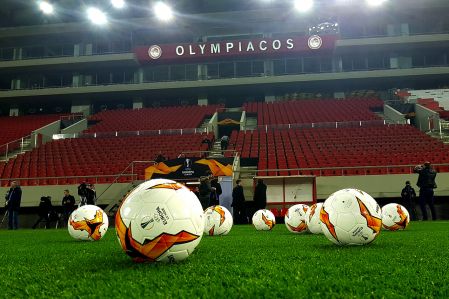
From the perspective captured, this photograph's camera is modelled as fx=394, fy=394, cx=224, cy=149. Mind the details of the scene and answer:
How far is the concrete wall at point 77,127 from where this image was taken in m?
29.5

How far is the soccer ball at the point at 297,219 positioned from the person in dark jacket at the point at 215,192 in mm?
5009

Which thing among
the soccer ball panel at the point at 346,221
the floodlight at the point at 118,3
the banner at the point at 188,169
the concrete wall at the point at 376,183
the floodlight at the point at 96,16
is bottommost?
the soccer ball panel at the point at 346,221

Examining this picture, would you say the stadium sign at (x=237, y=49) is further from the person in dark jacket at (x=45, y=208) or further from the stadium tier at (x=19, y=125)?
the person in dark jacket at (x=45, y=208)

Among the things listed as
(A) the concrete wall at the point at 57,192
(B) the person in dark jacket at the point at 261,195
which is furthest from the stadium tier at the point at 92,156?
(B) the person in dark jacket at the point at 261,195

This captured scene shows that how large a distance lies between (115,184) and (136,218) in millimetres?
14527

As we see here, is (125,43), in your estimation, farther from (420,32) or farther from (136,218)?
(136,218)

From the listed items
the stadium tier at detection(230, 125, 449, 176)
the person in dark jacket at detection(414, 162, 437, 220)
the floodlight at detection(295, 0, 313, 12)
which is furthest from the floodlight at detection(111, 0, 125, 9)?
the person in dark jacket at detection(414, 162, 437, 220)

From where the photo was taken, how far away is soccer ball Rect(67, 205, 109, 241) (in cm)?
720

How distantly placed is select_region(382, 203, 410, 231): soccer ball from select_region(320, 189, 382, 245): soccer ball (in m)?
3.43

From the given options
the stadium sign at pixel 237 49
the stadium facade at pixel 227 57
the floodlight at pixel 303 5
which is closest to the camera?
the stadium sign at pixel 237 49

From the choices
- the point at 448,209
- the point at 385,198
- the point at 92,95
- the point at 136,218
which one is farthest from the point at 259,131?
the point at 136,218

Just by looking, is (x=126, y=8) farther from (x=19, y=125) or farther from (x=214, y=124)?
(x=214, y=124)

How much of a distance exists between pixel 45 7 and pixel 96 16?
12.7ft

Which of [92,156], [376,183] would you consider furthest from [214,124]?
[376,183]
